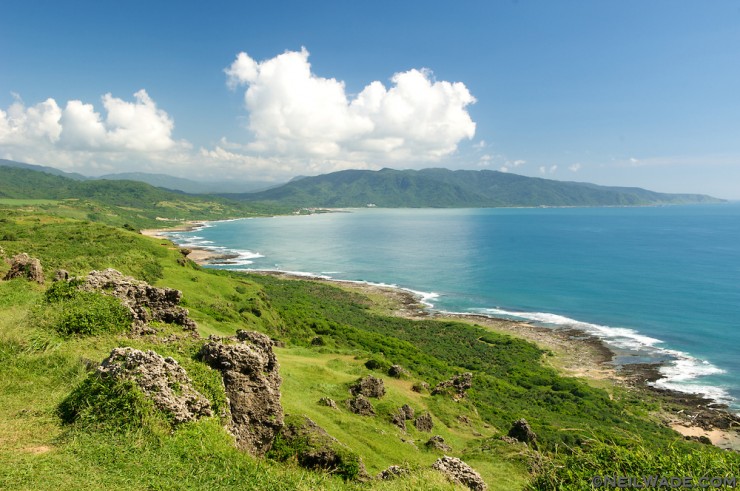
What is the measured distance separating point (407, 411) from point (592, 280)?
9855 centimetres

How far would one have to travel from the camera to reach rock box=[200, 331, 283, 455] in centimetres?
1485

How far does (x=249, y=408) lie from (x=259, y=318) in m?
35.0

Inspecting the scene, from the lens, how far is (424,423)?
28.0 m

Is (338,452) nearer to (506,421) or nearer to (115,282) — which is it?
(115,282)

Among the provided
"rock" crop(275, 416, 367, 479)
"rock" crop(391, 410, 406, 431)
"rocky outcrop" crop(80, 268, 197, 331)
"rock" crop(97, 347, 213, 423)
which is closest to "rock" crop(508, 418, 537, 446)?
"rock" crop(391, 410, 406, 431)

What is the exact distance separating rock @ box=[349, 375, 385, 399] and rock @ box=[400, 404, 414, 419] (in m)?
1.79

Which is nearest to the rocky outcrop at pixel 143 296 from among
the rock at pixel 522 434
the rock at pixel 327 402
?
the rock at pixel 327 402

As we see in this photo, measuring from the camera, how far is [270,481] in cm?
1132

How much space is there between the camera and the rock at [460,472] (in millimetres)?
15617

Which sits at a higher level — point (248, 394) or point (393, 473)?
point (248, 394)

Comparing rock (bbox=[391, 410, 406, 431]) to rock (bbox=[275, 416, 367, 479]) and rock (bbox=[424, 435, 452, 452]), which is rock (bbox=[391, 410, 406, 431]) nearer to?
rock (bbox=[424, 435, 452, 452])

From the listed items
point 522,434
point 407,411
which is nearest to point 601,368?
point 522,434

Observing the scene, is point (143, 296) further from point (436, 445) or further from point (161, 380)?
point (436, 445)

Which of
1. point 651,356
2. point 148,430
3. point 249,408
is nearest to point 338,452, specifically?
point 249,408
